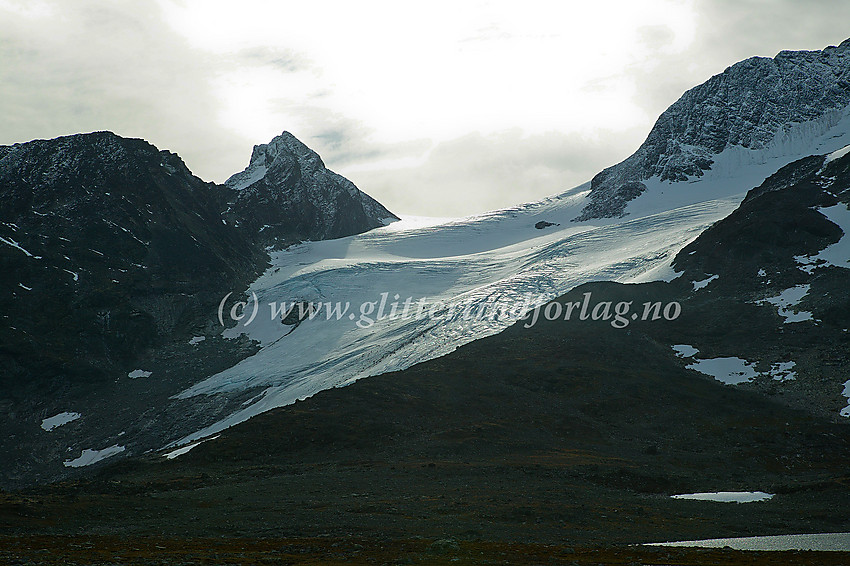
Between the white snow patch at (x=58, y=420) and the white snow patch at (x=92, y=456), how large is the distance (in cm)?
1574

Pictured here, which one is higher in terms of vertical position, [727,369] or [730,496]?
[727,369]

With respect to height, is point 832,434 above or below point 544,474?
below

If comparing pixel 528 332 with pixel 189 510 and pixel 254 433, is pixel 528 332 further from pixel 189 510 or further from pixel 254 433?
pixel 189 510

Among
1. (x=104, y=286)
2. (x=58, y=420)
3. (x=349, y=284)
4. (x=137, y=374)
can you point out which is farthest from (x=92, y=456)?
(x=349, y=284)

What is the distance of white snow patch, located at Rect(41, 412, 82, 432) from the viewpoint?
10550cm

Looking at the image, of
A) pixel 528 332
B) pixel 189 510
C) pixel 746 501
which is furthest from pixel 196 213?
pixel 746 501

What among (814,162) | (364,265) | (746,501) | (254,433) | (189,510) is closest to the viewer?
(189,510)

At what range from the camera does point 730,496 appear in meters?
45.5

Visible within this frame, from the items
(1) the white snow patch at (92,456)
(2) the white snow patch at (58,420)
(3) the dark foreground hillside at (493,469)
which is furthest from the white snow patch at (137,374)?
(3) the dark foreground hillside at (493,469)

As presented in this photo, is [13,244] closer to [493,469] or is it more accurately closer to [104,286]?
[104,286]

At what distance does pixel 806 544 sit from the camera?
105 ft

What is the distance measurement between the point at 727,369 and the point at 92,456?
277ft

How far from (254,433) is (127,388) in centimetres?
6200

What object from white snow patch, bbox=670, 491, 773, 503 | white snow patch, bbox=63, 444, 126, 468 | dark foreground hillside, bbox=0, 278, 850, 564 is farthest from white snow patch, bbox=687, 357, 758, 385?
white snow patch, bbox=63, 444, 126, 468
